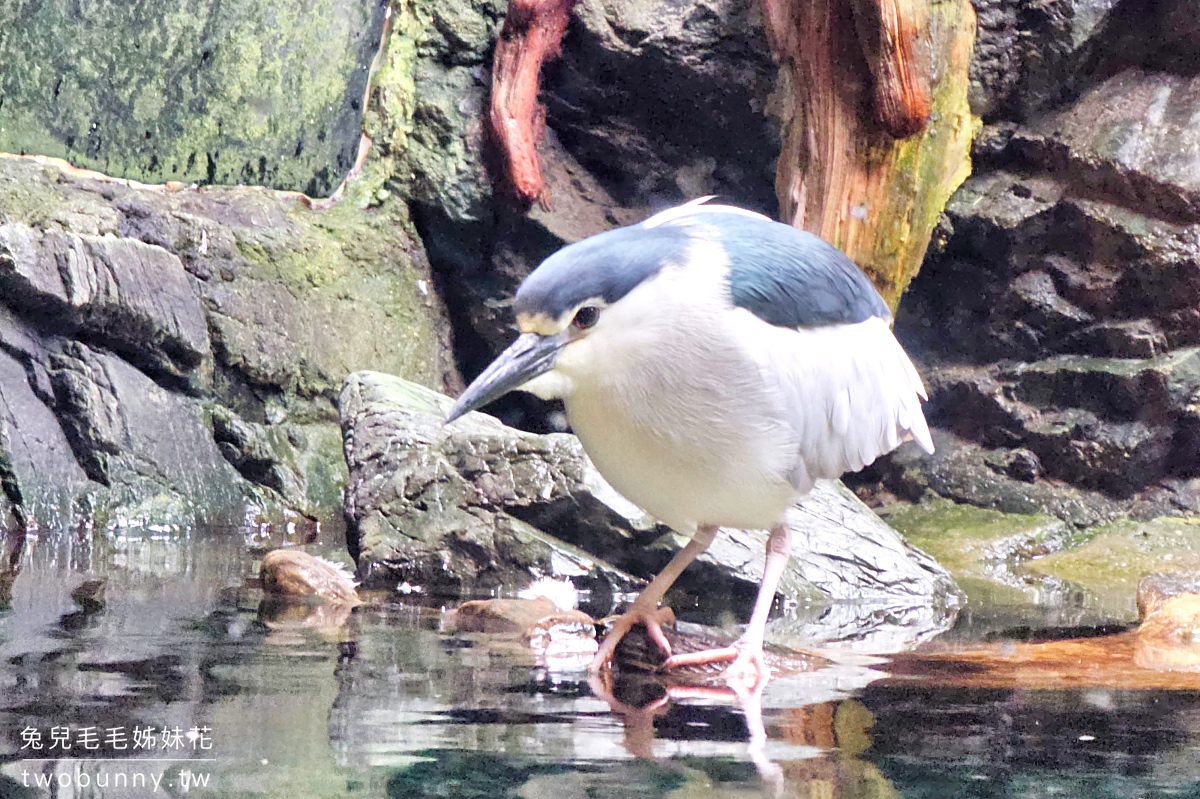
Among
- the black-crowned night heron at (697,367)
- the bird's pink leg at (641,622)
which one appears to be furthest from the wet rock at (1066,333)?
the bird's pink leg at (641,622)

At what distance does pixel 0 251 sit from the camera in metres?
5.48

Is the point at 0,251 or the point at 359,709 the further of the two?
the point at 0,251

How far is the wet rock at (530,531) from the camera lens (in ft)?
14.9

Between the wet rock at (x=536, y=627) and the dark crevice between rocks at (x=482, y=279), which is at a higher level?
the dark crevice between rocks at (x=482, y=279)

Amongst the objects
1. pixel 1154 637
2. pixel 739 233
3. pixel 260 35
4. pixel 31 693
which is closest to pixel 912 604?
pixel 1154 637

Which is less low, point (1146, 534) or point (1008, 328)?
point (1008, 328)

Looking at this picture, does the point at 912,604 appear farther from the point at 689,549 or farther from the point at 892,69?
the point at 892,69

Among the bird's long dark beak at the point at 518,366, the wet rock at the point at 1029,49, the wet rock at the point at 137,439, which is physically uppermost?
the wet rock at the point at 1029,49

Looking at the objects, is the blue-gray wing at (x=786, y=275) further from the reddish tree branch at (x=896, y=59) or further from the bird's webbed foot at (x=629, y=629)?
the reddish tree branch at (x=896, y=59)

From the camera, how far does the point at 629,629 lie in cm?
300

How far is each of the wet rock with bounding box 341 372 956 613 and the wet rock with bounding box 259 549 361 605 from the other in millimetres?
475

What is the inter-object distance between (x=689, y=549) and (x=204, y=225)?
14.3ft

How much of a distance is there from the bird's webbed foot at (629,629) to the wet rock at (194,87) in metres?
5.25

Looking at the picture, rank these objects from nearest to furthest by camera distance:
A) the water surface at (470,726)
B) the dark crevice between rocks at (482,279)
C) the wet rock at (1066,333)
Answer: the water surface at (470,726)
the wet rock at (1066,333)
the dark crevice between rocks at (482,279)
